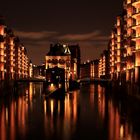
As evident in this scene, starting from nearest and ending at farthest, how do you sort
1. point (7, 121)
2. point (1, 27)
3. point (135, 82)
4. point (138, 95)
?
1. point (7, 121)
2. point (138, 95)
3. point (135, 82)
4. point (1, 27)

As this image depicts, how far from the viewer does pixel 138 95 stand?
7356cm

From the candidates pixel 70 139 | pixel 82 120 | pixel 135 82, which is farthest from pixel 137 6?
pixel 70 139

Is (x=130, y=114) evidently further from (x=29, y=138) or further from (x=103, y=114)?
(x=29, y=138)

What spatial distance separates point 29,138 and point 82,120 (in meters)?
16.3

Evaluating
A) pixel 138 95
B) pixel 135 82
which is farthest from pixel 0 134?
pixel 135 82

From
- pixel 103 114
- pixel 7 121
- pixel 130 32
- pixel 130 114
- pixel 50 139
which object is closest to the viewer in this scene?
pixel 50 139

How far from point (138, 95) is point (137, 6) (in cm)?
2279

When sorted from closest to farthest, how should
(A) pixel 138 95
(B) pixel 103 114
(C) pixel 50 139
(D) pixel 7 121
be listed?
(C) pixel 50 139 → (D) pixel 7 121 → (B) pixel 103 114 → (A) pixel 138 95

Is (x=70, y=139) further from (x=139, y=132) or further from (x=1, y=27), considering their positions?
(x=1, y=27)

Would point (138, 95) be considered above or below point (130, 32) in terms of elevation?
below

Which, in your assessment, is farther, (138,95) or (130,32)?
(130,32)

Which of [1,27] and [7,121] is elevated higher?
[1,27]

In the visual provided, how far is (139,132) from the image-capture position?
3916cm

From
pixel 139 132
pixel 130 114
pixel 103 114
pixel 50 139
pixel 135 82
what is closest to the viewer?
pixel 50 139
